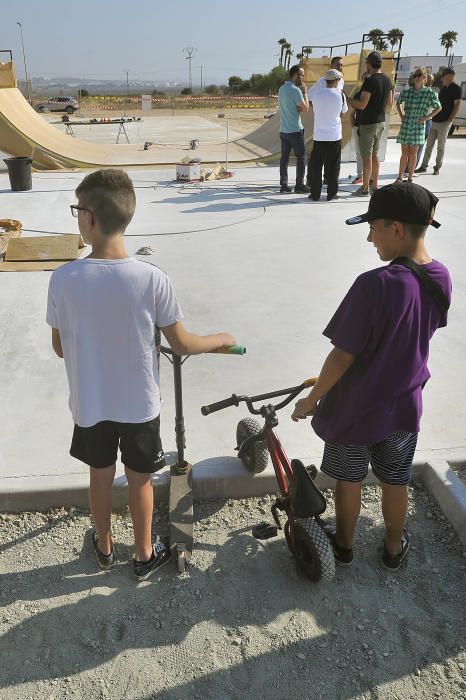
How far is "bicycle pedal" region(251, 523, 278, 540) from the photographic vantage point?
2.41 metres

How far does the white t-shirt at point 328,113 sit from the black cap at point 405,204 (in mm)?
6987

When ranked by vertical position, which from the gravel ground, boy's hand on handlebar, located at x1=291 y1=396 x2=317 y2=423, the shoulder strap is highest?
the shoulder strap

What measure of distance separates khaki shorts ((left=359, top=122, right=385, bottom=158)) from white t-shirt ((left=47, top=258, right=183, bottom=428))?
7.40 m

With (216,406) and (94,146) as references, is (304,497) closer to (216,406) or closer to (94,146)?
(216,406)

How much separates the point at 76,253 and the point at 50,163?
7.20 metres

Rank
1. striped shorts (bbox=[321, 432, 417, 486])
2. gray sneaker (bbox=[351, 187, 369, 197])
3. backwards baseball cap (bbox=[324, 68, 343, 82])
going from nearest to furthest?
striped shorts (bbox=[321, 432, 417, 486])
backwards baseball cap (bbox=[324, 68, 343, 82])
gray sneaker (bbox=[351, 187, 369, 197])

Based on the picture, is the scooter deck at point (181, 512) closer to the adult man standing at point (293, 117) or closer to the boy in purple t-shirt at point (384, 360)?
the boy in purple t-shirt at point (384, 360)

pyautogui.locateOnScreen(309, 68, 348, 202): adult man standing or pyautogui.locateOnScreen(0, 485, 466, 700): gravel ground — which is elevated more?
pyautogui.locateOnScreen(309, 68, 348, 202): adult man standing

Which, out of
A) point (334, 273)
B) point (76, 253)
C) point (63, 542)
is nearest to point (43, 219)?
point (76, 253)

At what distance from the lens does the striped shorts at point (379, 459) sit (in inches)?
83.4

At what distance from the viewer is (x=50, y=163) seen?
40.1 ft

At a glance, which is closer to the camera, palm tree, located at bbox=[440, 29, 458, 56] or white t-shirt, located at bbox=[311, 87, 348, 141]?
white t-shirt, located at bbox=[311, 87, 348, 141]

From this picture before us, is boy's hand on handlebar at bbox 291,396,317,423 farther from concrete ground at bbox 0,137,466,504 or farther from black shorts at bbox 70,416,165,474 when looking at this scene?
concrete ground at bbox 0,137,466,504

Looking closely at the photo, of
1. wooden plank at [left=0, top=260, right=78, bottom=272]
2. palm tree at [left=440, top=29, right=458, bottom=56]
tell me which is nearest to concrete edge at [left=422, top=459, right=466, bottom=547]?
wooden plank at [left=0, top=260, right=78, bottom=272]
